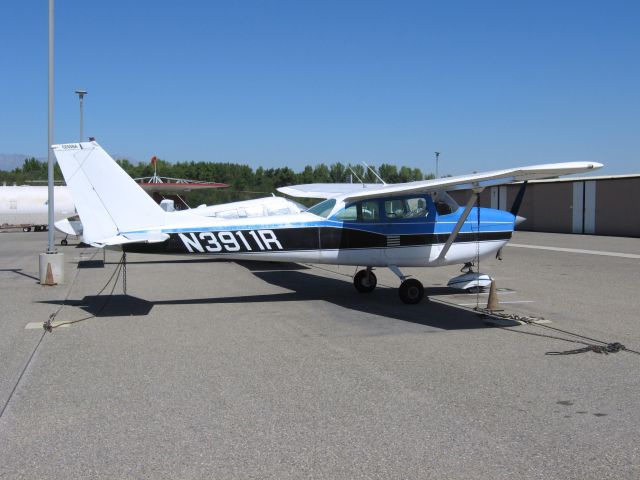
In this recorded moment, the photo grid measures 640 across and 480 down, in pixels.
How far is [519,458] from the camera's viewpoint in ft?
13.5

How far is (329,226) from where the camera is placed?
10.8 m

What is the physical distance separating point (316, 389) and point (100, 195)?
17.8 feet

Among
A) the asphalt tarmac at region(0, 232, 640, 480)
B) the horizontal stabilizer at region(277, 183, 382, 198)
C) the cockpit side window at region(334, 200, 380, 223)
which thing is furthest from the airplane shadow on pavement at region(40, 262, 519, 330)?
the horizontal stabilizer at region(277, 183, 382, 198)

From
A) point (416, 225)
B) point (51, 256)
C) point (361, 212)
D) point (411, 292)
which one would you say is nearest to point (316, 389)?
point (411, 292)

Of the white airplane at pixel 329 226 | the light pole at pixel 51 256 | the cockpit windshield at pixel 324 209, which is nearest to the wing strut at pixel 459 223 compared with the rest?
the white airplane at pixel 329 226

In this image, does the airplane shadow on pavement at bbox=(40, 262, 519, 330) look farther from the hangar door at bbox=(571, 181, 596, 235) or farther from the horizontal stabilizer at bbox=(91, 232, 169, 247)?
the hangar door at bbox=(571, 181, 596, 235)

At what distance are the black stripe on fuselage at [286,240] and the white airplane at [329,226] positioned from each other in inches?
0.6

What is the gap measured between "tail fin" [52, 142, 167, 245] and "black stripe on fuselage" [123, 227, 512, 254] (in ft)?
1.05

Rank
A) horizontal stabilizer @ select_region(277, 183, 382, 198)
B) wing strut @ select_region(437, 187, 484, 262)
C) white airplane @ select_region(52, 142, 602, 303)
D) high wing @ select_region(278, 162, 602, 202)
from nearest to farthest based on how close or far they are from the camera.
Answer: high wing @ select_region(278, 162, 602, 202) < white airplane @ select_region(52, 142, 602, 303) < wing strut @ select_region(437, 187, 484, 262) < horizontal stabilizer @ select_region(277, 183, 382, 198)

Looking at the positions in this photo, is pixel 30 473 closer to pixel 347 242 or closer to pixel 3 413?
pixel 3 413

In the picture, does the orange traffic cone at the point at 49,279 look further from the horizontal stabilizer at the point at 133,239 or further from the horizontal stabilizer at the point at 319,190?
the horizontal stabilizer at the point at 319,190

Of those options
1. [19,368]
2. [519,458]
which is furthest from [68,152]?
[519,458]

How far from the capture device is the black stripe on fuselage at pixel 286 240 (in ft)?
32.1

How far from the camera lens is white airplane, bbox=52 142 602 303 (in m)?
9.47
